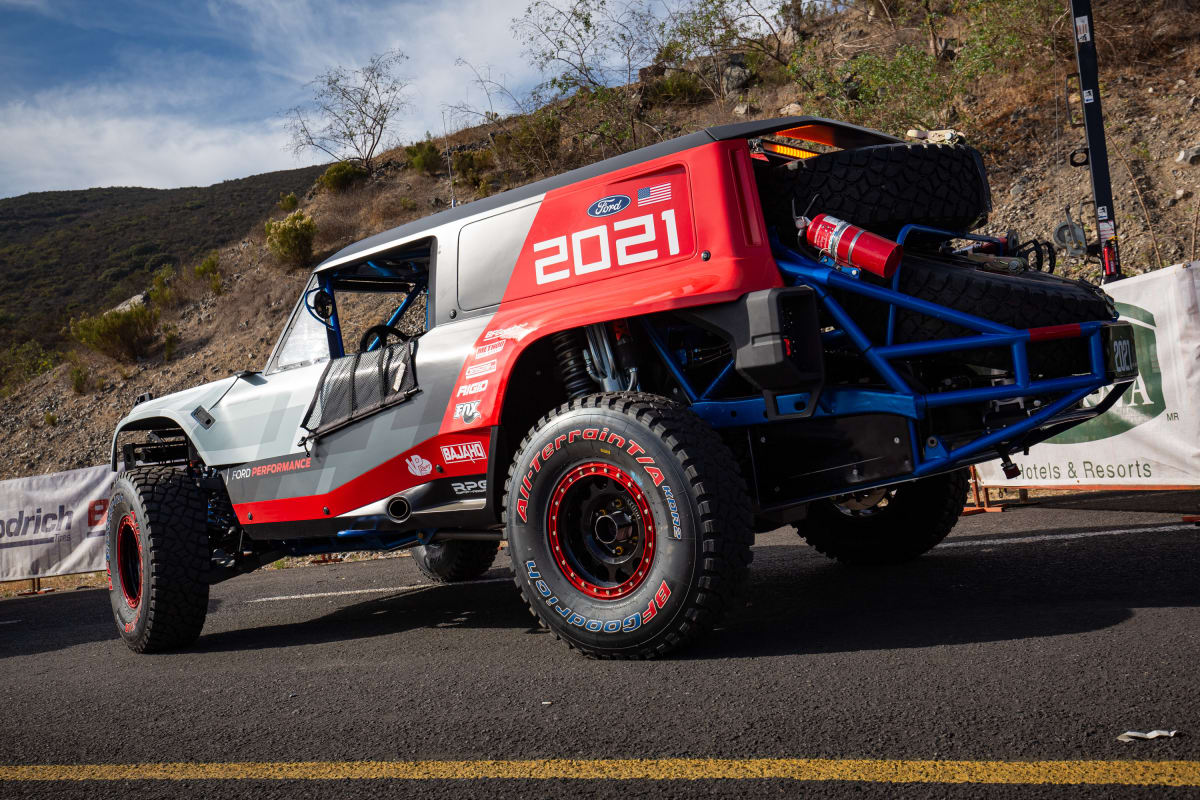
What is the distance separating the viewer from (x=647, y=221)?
3.90 meters

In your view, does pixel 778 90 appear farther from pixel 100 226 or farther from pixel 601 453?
pixel 100 226

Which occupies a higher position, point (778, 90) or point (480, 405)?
point (778, 90)

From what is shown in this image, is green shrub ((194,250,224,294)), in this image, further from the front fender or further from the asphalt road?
the asphalt road

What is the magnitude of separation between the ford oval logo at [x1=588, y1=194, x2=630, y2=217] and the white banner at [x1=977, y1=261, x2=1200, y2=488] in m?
4.89

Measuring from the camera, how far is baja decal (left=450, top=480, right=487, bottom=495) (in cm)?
440

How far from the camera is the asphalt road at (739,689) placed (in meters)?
2.46

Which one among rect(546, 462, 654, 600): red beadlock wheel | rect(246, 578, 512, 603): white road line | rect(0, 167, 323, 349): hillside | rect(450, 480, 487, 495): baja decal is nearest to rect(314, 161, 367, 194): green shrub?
rect(0, 167, 323, 349): hillside

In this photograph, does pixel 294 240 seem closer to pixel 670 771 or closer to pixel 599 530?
pixel 599 530

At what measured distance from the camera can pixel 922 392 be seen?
3.55 metres

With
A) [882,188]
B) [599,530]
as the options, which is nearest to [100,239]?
[599,530]

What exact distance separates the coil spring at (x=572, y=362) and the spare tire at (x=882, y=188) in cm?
103

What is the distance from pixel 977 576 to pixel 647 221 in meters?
2.58

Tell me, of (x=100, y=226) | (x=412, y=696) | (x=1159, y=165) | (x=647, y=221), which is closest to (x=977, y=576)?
(x=647, y=221)

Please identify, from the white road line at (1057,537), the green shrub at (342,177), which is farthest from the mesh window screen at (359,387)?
the green shrub at (342,177)
